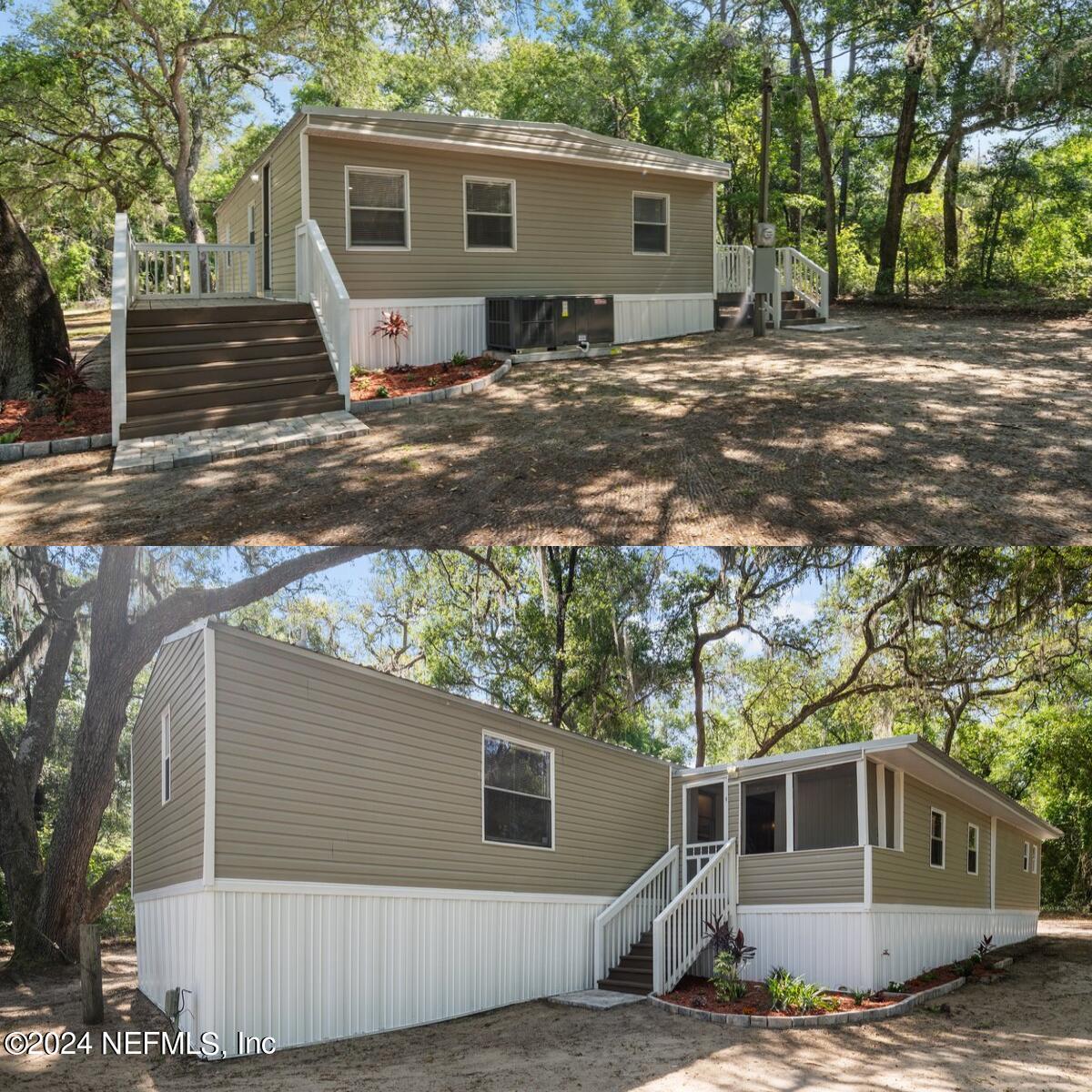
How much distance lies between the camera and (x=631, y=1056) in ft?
23.1

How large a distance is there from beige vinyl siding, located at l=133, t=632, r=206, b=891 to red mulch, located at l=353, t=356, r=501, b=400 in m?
4.21

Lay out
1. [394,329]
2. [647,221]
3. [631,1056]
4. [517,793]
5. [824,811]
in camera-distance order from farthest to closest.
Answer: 1. [647,221]
2. [394,329]
3. [824,811]
4. [517,793]
5. [631,1056]

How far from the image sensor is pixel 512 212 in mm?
15164

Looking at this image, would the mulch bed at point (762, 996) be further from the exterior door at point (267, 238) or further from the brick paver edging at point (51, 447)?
the exterior door at point (267, 238)

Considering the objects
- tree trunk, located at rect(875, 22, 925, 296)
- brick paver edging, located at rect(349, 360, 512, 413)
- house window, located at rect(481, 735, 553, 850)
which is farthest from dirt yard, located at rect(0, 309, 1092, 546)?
tree trunk, located at rect(875, 22, 925, 296)

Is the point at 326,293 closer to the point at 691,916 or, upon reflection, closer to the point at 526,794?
the point at 526,794

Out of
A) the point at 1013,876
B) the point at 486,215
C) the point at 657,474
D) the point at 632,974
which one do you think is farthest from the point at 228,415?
the point at 1013,876

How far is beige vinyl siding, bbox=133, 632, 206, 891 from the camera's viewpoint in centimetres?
691

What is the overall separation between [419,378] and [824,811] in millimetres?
7685

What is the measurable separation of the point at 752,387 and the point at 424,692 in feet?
17.9

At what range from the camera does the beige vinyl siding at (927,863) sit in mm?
9875

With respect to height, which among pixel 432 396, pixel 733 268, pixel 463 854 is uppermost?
pixel 733 268

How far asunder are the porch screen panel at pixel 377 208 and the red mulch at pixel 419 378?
211 cm

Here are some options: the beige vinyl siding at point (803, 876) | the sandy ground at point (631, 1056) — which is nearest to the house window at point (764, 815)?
the beige vinyl siding at point (803, 876)
